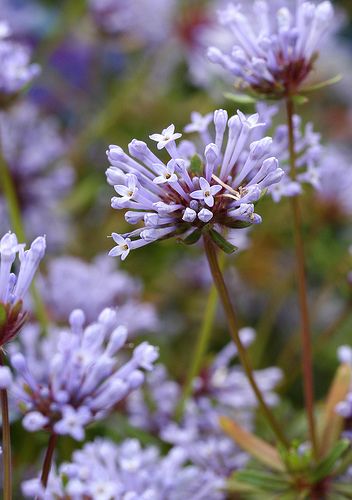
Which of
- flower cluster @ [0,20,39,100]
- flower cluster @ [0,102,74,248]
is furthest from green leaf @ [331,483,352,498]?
flower cluster @ [0,102,74,248]

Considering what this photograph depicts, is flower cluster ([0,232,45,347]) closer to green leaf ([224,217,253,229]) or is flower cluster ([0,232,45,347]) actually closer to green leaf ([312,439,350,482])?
green leaf ([224,217,253,229])

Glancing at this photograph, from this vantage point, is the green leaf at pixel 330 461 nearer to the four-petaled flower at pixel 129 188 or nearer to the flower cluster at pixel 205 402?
the flower cluster at pixel 205 402

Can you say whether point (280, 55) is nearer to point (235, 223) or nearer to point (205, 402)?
point (235, 223)

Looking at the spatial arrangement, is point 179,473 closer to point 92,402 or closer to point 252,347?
point 92,402

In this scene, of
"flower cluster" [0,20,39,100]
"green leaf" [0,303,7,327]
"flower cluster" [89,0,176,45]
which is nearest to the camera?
"green leaf" [0,303,7,327]

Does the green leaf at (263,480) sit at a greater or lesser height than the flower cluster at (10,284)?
lesser

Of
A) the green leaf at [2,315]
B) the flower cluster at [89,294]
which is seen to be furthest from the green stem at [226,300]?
the flower cluster at [89,294]

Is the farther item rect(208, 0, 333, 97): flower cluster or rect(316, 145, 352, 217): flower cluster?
rect(316, 145, 352, 217): flower cluster
